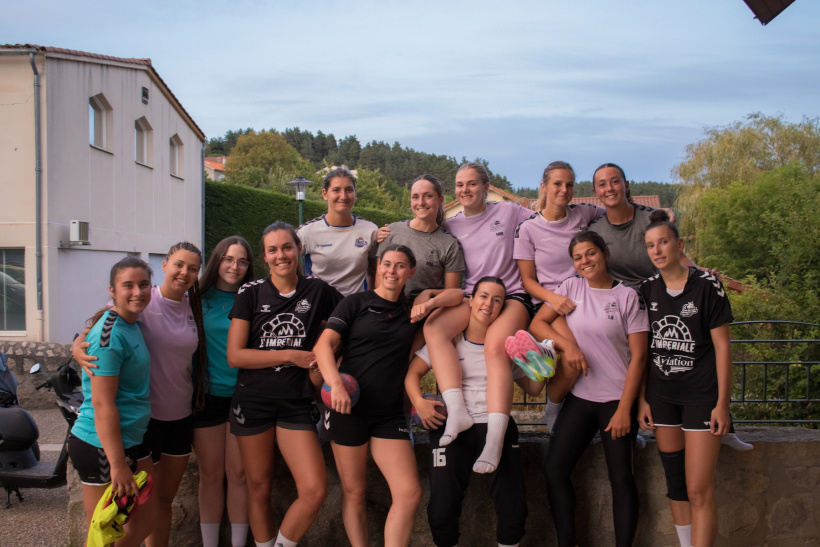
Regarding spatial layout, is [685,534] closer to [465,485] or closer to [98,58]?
[465,485]

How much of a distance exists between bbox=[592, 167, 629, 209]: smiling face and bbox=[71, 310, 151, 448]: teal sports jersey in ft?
8.63

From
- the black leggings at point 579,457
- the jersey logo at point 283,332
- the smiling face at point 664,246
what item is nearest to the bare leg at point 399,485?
the jersey logo at point 283,332

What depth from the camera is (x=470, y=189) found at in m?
3.81

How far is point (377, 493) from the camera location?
361cm

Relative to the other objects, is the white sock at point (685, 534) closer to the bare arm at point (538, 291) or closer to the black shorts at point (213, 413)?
the bare arm at point (538, 291)

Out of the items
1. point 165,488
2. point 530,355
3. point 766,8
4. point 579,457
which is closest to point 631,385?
point 579,457

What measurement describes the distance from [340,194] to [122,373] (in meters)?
1.71

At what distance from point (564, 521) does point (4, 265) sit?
10.4 metres

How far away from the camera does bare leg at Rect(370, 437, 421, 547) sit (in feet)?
9.89

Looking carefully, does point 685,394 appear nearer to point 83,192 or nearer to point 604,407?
point 604,407

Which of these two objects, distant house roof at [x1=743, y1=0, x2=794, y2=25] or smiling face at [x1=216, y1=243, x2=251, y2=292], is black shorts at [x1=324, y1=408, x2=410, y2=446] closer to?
smiling face at [x1=216, y1=243, x2=251, y2=292]

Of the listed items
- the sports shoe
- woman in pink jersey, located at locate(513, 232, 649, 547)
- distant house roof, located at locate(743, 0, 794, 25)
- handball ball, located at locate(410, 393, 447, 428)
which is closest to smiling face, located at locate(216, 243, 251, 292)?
handball ball, located at locate(410, 393, 447, 428)

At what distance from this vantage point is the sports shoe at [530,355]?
299cm

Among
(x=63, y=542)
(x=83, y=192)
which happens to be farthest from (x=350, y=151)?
(x=63, y=542)
